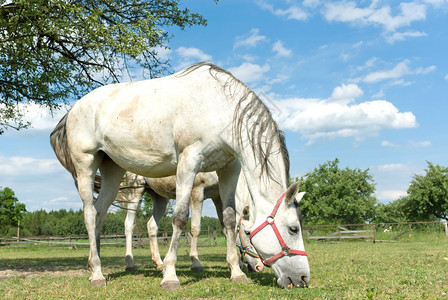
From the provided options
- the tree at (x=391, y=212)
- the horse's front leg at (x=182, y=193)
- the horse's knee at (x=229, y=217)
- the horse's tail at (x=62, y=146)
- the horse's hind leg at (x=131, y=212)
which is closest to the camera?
the horse's front leg at (x=182, y=193)

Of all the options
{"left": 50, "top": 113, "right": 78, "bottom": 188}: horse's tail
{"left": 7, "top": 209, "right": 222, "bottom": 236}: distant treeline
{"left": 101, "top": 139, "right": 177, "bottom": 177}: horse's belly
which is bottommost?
{"left": 7, "top": 209, "right": 222, "bottom": 236}: distant treeline

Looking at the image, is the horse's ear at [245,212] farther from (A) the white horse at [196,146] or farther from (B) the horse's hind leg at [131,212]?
(B) the horse's hind leg at [131,212]

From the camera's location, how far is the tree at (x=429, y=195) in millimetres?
48094

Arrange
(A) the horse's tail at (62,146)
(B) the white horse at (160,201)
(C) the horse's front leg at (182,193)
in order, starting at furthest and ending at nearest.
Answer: (B) the white horse at (160,201)
(A) the horse's tail at (62,146)
(C) the horse's front leg at (182,193)

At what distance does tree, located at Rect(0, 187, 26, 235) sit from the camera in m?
47.8

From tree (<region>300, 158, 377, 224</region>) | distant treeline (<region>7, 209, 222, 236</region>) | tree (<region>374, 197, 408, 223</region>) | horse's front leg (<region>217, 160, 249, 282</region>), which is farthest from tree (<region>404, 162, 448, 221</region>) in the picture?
horse's front leg (<region>217, 160, 249, 282</region>)

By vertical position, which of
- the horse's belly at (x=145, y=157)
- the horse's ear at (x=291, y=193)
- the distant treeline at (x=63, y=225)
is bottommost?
the distant treeline at (x=63, y=225)

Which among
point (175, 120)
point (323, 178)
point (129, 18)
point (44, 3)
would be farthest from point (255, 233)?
point (323, 178)

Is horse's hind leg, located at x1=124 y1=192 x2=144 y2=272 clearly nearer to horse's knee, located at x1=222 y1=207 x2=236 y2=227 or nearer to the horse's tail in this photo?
the horse's tail

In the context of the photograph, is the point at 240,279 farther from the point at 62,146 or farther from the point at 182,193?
the point at 62,146

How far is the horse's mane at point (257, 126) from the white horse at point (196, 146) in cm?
1

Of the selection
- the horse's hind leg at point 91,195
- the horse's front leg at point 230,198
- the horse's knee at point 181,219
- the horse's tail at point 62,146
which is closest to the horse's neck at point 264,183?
the horse's front leg at point 230,198

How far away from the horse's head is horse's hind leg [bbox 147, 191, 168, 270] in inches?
167

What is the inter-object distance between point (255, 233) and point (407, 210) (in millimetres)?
52932
